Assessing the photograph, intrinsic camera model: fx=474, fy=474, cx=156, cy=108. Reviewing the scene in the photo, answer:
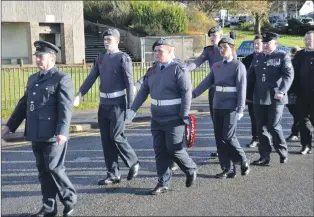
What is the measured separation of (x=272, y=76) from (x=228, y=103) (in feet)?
3.73

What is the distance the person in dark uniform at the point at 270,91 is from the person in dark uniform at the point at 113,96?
2.23 metres

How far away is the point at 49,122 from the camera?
16.6 feet

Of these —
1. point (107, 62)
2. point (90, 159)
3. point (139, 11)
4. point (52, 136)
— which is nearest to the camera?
point (52, 136)

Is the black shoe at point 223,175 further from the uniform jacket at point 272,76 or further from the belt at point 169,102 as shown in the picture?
the belt at point 169,102

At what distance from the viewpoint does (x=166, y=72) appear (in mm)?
5930

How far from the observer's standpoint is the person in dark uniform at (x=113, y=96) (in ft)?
20.8

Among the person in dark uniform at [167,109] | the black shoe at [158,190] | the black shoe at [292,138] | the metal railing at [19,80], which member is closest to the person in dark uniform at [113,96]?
the person in dark uniform at [167,109]

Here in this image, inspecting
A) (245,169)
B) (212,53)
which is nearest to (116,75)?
(212,53)

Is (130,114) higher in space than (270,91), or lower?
lower

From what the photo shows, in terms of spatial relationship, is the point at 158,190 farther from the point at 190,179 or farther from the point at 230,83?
the point at 230,83

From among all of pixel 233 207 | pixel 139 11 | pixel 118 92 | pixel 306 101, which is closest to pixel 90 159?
pixel 118 92

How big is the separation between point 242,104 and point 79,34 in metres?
A: 29.4

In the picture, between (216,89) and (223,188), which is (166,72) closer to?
(216,89)

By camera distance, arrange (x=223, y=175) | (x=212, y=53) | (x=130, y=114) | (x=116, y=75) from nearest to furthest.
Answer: (x=130, y=114)
(x=116, y=75)
(x=223, y=175)
(x=212, y=53)
